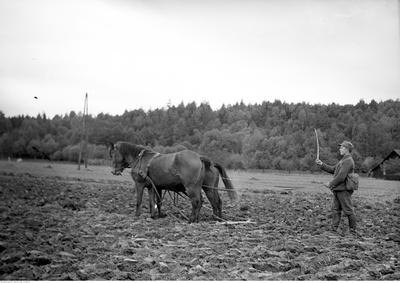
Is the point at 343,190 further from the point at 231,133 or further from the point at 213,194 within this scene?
the point at 231,133

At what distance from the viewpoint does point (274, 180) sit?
31672 millimetres

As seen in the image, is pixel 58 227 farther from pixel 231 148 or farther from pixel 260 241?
pixel 231 148

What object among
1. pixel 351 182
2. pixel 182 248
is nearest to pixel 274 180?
pixel 351 182

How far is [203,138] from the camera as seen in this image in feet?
112

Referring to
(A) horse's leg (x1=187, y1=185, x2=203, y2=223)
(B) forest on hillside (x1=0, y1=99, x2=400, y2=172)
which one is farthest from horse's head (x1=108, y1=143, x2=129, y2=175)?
(A) horse's leg (x1=187, y1=185, x2=203, y2=223)

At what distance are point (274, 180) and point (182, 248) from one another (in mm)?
26928

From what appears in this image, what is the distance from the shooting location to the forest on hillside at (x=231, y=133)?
360 inches

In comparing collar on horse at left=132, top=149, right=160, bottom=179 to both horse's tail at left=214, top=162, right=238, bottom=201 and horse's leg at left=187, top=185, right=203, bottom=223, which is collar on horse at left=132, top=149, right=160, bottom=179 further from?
horse's tail at left=214, top=162, right=238, bottom=201

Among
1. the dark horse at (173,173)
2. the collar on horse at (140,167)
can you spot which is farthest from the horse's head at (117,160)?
the collar on horse at (140,167)

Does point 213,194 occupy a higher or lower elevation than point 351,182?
lower

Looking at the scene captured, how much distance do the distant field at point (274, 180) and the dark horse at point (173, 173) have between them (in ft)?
8.58

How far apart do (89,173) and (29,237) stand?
20.1 m

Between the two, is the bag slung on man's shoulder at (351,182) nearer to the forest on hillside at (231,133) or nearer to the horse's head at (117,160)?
the horse's head at (117,160)

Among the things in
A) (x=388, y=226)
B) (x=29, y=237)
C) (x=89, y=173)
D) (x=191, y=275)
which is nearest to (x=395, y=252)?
(x=388, y=226)
